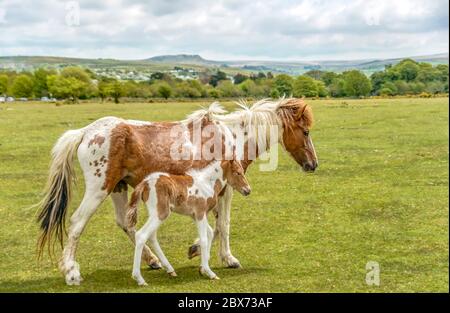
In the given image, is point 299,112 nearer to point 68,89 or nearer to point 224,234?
point 224,234

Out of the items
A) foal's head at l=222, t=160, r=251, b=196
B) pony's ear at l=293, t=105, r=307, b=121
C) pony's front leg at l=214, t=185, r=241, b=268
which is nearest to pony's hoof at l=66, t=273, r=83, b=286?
pony's front leg at l=214, t=185, r=241, b=268

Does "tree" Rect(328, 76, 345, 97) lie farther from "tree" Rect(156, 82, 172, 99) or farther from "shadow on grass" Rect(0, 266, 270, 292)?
"shadow on grass" Rect(0, 266, 270, 292)

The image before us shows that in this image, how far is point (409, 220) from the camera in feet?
36.0

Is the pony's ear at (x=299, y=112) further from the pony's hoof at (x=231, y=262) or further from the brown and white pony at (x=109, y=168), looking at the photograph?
the pony's hoof at (x=231, y=262)

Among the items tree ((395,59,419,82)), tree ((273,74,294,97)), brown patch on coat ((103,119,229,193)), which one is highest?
tree ((395,59,419,82))

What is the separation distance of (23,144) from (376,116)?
73.4 ft

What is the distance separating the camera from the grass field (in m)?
7.39

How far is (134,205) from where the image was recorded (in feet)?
23.8

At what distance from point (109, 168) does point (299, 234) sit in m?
4.22

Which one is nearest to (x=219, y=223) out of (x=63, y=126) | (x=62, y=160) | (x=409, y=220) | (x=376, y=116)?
(x=62, y=160)

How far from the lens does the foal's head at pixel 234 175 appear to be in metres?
7.79

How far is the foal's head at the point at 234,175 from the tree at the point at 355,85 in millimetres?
66543

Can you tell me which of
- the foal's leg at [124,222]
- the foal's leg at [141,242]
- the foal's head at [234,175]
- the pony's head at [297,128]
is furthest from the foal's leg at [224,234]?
the pony's head at [297,128]

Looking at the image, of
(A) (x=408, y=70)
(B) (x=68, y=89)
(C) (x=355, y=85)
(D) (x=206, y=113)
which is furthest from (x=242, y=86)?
(D) (x=206, y=113)
